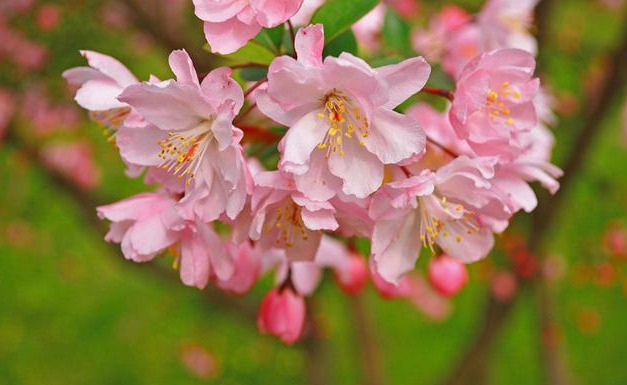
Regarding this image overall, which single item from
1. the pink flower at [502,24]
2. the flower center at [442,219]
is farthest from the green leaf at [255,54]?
the pink flower at [502,24]

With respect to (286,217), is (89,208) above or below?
below

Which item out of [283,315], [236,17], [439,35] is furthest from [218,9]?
[439,35]

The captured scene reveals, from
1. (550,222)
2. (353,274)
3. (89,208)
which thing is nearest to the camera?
(353,274)

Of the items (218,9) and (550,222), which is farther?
(550,222)

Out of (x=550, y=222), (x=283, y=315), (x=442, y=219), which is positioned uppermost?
(x=442, y=219)

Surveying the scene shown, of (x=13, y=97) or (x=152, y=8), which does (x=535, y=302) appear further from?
(x=13, y=97)

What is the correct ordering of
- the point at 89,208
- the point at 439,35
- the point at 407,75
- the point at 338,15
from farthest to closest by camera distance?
the point at 89,208 → the point at 439,35 → the point at 338,15 → the point at 407,75

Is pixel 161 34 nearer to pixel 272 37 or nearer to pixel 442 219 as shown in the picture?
pixel 272 37

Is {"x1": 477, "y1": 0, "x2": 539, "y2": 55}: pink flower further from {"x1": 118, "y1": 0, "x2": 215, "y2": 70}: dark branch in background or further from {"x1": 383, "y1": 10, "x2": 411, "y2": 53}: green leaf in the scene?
{"x1": 118, "y1": 0, "x2": 215, "y2": 70}: dark branch in background
